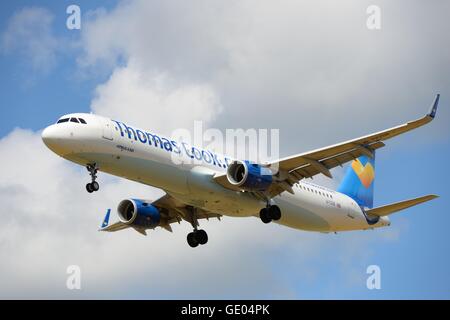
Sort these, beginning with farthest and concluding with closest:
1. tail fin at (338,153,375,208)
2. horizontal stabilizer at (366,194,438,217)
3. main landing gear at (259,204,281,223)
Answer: tail fin at (338,153,375,208), horizontal stabilizer at (366,194,438,217), main landing gear at (259,204,281,223)

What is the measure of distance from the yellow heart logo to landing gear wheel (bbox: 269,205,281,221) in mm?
12002

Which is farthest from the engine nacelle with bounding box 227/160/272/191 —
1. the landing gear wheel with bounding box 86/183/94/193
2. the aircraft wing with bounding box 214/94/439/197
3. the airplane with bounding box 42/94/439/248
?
the landing gear wheel with bounding box 86/183/94/193

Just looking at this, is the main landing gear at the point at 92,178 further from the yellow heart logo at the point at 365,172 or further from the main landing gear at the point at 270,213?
the yellow heart logo at the point at 365,172

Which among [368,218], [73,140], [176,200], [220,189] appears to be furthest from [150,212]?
[368,218]

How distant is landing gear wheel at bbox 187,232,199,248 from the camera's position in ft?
157

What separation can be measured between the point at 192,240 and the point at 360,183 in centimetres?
1202

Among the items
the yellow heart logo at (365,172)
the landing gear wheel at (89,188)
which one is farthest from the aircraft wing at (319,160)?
the yellow heart logo at (365,172)

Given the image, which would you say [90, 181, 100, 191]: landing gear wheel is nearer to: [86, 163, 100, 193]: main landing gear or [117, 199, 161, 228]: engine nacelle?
[86, 163, 100, 193]: main landing gear

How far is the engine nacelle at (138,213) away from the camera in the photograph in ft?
153

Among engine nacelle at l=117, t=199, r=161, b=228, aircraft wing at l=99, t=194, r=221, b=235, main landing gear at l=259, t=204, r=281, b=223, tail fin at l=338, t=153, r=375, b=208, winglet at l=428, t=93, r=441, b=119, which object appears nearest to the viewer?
winglet at l=428, t=93, r=441, b=119

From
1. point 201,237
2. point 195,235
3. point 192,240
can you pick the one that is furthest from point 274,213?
point 192,240

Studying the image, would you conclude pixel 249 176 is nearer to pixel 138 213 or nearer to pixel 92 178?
pixel 92 178

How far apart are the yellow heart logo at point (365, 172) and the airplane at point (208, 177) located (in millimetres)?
3955

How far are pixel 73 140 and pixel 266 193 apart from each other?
10.4 m
